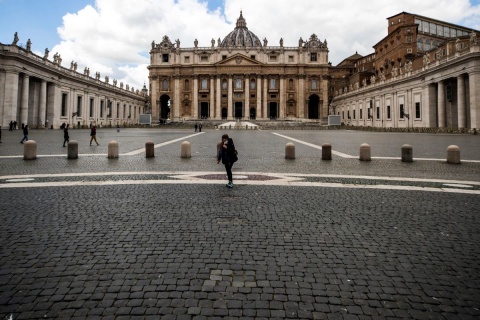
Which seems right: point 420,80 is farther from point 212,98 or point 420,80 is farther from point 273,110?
point 212,98

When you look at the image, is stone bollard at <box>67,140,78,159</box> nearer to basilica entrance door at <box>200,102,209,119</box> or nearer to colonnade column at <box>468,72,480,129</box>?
colonnade column at <box>468,72,480,129</box>

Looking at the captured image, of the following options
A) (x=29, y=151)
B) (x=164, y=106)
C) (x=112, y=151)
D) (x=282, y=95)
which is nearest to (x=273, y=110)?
(x=282, y=95)

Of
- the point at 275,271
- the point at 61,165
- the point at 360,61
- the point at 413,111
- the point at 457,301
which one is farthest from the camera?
the point at 360,61

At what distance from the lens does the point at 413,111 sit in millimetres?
49938

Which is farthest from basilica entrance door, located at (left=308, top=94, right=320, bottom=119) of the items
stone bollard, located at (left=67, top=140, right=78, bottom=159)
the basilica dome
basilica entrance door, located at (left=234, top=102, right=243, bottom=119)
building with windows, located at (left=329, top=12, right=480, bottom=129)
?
stone bollard, located at (left=67, top=140, right=78, bottom=159)

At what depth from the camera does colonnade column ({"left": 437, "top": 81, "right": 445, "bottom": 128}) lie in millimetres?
43403

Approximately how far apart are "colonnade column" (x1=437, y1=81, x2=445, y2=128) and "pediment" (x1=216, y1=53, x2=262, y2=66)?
4883 centimetres

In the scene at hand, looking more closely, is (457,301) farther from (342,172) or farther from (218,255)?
(342,172)

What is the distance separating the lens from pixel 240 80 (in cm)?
8694

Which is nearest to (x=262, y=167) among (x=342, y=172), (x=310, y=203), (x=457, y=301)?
(x=342, y=172)

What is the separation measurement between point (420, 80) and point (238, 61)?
47.2 metres

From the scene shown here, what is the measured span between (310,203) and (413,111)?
163 ft

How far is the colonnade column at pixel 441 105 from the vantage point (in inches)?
1709

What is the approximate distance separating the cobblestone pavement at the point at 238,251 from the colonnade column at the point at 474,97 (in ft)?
112
